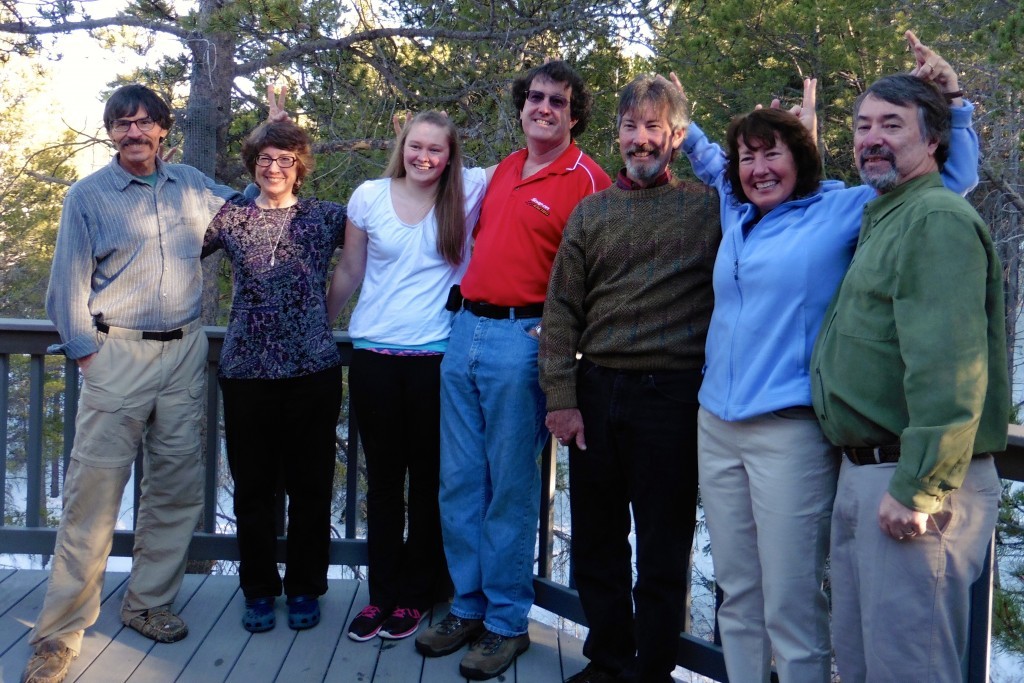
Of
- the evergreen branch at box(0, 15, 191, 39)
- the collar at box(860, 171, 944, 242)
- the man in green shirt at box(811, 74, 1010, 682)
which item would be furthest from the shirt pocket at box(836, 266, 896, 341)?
the evergreen branch at box(0, 15, 191, 39)

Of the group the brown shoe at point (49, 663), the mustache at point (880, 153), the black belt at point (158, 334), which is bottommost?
the brown shoe at point (49, 663)

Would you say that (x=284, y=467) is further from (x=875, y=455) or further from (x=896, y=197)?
(x=896, y=197)

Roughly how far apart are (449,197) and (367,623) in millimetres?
1380

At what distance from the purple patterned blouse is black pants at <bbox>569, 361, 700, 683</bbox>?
888 mm

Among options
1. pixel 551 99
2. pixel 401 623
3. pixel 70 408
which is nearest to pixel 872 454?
pixel 551 99

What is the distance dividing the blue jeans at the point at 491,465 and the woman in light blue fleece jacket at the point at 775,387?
62 centimetres

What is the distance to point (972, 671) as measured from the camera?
82.0 inches

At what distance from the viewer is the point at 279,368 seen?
2.76 metres

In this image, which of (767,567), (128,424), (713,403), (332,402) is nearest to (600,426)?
(713,403)

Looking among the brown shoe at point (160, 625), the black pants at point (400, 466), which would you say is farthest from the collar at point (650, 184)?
the brown shoe at point (160, 625)

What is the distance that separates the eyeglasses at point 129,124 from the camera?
2709 mm

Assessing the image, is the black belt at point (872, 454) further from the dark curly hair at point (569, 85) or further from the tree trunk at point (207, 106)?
the tree trunk at point (207, 106)

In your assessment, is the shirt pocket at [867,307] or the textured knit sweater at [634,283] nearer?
the shirt pocket at [867,307]

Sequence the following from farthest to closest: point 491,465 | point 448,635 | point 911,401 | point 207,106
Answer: point 207,106, point 448,635, point 491,465, point 911,401
